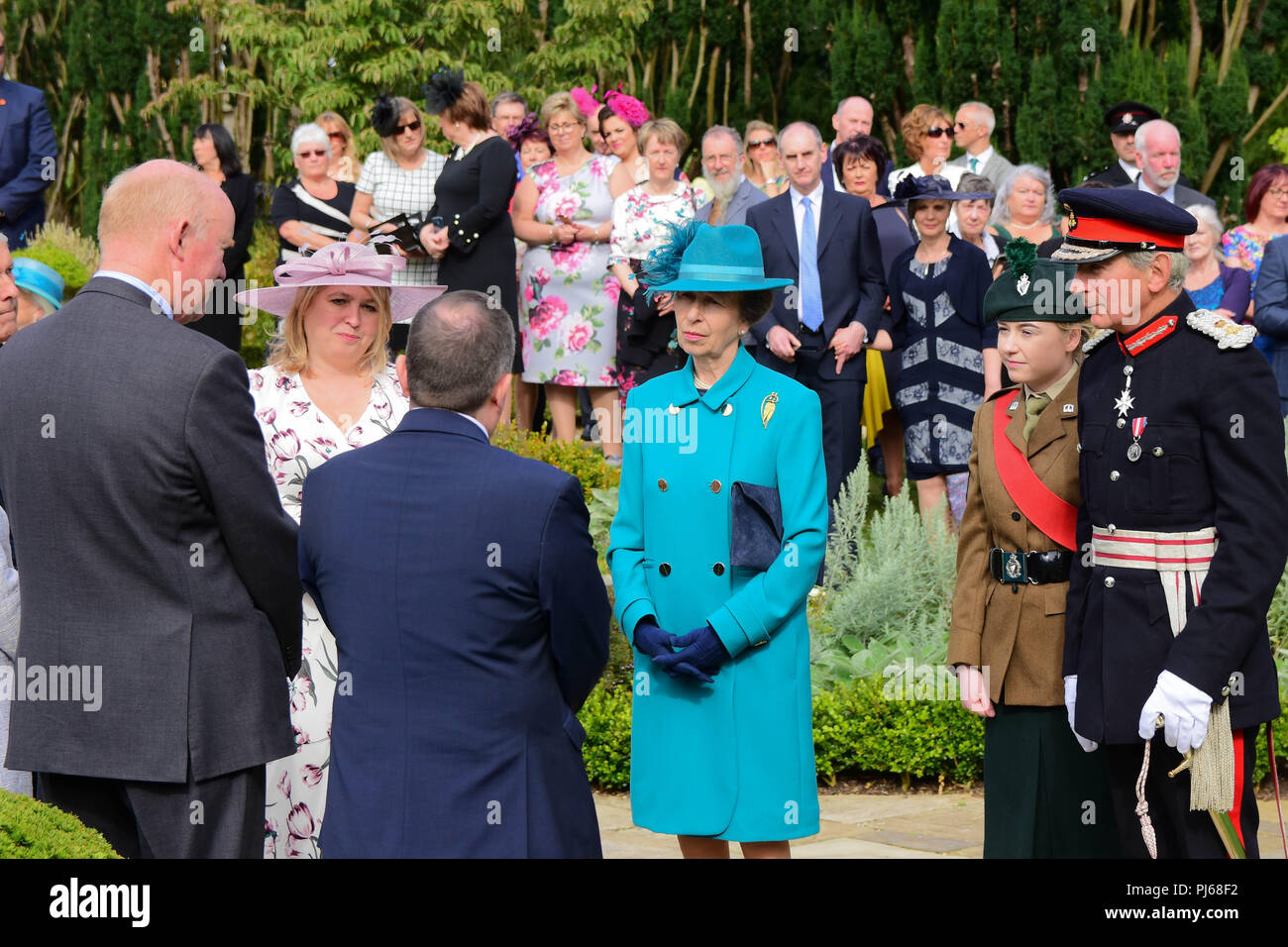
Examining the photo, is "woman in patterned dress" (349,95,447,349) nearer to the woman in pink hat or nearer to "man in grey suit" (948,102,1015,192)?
"man in grey suit" (948,102,1015,192)

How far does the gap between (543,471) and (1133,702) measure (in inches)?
67.1

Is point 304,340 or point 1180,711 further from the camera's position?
point 304,340

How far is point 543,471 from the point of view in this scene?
3.53 metres

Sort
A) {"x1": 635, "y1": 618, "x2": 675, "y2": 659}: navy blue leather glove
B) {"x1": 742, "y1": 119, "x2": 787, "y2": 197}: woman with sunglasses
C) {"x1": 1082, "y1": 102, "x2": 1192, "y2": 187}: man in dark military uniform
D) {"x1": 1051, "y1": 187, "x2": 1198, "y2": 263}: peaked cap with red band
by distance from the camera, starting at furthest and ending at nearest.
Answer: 1. {"x1": 742, "y1": 119, "x2": 787, "y2": 197}: woman with sunglasses
2. {"x1": 1082, "y1": 102, "x2": 1192, "y2": 187}: man in dark military uniform
3. {"x1": 635, "y1": 618, "x2": 675, "y2": 659}: navy blue leather glove
4. {"x1": 1051, "y1": 187, "x2": 1198, "y2": 263}: peaked cap with red band

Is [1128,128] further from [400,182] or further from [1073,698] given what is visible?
[1073,698]

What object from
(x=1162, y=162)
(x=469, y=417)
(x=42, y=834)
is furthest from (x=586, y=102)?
(x=42, y=834)

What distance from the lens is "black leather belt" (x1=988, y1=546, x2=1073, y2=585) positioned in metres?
4.54

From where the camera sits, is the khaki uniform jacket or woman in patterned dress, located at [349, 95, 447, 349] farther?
woman in patterned dress, located at [349, 95, 447, 349]

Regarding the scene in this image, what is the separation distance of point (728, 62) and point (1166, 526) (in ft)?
47.0

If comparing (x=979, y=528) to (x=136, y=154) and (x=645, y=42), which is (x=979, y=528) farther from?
(x=136, y=154)

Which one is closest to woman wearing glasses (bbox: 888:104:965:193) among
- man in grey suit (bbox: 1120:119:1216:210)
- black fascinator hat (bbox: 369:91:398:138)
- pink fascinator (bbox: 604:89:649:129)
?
man in grey suit (bbox: 1120:119:1216:210)

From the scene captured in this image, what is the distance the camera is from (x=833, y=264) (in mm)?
8891

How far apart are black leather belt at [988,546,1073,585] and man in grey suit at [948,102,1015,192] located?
669 centimetres

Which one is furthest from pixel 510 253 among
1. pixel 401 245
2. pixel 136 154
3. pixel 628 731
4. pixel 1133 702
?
pixel 136 154
